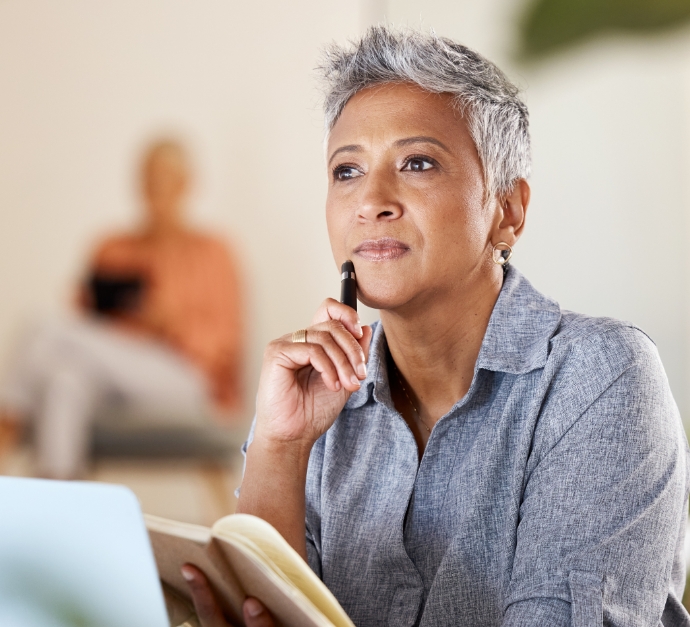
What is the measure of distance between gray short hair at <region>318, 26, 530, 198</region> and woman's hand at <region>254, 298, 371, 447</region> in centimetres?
34

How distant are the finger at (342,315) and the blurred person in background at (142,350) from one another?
2.41 meters

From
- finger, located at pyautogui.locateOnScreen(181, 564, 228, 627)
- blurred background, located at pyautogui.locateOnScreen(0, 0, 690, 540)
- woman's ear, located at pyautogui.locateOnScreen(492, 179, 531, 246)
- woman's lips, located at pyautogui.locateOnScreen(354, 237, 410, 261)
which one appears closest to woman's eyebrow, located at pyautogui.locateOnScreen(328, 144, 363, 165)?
woman's lips, located at pyautogui.locateOnScreen(354, 237, 410, 261)

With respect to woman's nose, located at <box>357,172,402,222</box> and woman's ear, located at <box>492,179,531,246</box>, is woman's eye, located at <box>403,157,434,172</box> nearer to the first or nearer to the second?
woman's nose, located at <box>357,172,402,222</box>

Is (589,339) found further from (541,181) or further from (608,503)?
(541,181)

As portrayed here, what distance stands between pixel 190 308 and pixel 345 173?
2361 mm

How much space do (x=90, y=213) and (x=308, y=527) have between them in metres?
2.77

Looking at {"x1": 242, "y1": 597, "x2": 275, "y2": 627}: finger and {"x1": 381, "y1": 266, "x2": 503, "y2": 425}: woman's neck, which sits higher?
{"x1": 381, "y1": 266, "x2": 503, "y2": 425}: woman's neck

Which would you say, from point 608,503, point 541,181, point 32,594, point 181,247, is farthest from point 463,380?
point 181,247

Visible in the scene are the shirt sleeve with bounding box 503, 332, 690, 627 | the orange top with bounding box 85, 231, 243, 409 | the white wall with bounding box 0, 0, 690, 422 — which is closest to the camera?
the shirt sleeve with bounding box 503, 332, 690, 627

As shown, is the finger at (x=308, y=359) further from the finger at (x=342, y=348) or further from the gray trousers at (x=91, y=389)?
the gray trousers at (x=91, y=389)

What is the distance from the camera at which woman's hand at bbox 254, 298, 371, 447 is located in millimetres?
1112

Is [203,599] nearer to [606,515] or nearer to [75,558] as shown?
[75,558]

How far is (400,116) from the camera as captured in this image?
3.97 feet

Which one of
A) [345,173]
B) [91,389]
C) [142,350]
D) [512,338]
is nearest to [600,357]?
[512,338]
